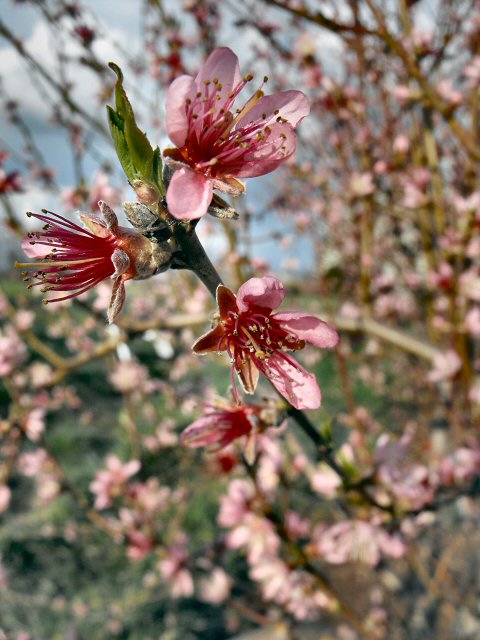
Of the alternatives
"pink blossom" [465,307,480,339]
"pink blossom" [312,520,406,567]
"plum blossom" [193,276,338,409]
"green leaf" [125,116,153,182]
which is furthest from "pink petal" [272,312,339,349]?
"pink blossom" [465,307,480,339]

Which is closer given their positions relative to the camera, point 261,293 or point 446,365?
point 261,293

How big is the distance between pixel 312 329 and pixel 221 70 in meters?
0.41

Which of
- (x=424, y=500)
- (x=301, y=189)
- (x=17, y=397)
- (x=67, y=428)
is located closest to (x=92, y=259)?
(x=424, y=500)

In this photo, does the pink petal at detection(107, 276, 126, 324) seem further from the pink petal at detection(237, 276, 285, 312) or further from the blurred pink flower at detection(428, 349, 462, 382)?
the blurred pink flower at detection(428, 349, 462, 382)

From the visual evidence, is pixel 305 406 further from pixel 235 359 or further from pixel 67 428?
pixel 67 428

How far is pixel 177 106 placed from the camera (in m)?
0.62

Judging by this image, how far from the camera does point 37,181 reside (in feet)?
11.7

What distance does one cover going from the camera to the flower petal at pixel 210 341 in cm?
69

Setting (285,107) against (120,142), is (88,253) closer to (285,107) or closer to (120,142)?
(120,142)

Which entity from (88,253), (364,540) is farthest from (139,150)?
(364,540)

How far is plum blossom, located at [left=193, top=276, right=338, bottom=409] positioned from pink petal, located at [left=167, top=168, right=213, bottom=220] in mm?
114

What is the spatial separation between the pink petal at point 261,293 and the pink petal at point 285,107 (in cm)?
25

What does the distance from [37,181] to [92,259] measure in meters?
3.30

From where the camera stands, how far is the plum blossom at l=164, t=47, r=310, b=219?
0.66 meters
